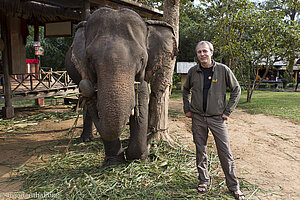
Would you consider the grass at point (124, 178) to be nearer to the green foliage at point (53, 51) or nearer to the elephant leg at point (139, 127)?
the elephant leg at point (139, 127)

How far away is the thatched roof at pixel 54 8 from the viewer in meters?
6.70

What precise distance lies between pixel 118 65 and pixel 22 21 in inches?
337

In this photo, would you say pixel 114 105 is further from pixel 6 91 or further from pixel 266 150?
pixel 6 91

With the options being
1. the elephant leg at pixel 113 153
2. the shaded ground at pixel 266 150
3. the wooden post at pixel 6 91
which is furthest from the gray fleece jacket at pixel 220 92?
the wooden post at pixel 6 91

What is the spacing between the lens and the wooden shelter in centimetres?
718

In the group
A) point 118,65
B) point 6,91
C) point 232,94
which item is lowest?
point 6,91

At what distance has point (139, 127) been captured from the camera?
12.9ft

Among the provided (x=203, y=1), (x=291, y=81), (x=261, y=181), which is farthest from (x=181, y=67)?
(x=261, y=181)

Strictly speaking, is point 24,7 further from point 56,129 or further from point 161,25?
point 161,25

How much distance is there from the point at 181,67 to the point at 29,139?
15536 millimetres

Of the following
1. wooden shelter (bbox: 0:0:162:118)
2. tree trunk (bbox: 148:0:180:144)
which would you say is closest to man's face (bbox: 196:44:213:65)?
tree trunk (bbox: 148:0:180:144)

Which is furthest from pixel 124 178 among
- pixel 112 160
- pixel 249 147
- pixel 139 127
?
pixel 249 147

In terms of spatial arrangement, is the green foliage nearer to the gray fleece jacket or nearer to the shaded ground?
the shaded ground

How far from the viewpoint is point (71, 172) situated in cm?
395
